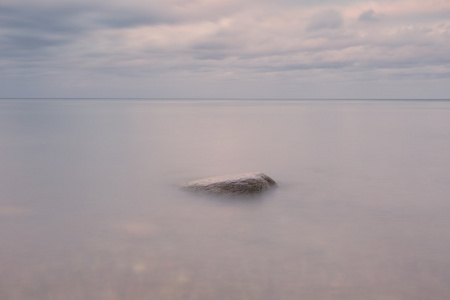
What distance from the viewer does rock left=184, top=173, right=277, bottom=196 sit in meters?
8.93

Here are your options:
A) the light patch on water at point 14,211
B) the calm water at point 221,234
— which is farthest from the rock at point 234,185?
the light patch on water at point 14,211

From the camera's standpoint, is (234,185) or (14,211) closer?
(14,211)

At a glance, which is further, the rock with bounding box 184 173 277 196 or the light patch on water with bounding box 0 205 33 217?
the rock with bounding box 184 173 277 196

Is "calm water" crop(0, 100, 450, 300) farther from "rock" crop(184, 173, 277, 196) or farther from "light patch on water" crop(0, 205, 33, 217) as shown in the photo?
"rock" crop(184, 173, 277, 196)

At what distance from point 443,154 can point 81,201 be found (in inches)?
568

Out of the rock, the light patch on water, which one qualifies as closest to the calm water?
the light patch on water

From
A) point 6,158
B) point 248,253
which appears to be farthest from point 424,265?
point 6,158

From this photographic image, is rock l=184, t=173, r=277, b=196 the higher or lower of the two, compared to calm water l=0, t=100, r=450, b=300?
higher

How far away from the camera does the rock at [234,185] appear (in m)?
8.93

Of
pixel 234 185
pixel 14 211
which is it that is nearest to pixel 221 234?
pixel 234 185

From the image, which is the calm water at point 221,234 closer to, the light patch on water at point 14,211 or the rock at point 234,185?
the light patch on water at point 14,211

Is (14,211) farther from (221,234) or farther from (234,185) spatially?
(234,185)

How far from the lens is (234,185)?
8.96m

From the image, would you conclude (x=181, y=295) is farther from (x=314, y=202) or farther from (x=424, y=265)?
(x=314, y=202)
